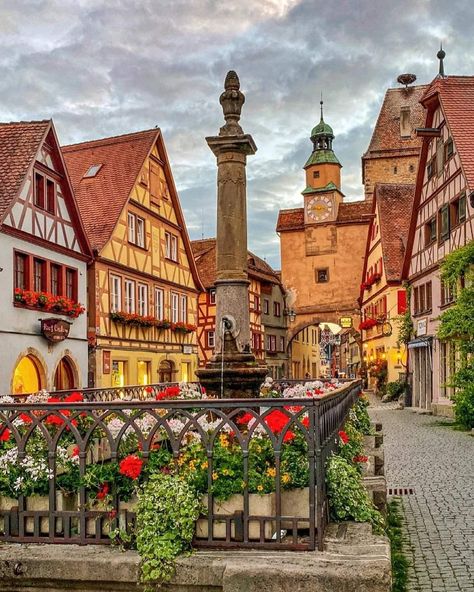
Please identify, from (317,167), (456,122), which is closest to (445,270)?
(456,122)

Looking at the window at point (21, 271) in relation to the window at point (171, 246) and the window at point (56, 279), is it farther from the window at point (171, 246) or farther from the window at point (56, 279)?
the window at point (171, 246)

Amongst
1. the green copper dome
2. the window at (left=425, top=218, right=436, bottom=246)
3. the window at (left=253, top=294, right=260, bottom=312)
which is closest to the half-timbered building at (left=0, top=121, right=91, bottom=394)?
the window at (left=425, top=218, right=436, bottom=246)

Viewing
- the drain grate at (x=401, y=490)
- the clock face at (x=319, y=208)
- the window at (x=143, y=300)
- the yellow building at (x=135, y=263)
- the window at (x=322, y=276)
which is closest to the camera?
the drain grate at (x=401, y=490)

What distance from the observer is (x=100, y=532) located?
175 inches

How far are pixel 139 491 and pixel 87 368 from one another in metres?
18.5

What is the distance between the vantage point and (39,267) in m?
19.9

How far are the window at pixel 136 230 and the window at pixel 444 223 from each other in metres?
10.4

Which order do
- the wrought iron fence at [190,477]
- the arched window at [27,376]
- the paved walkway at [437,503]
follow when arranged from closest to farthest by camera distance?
the wrought iron fence at [190,477], the paved walkway at [437,503], the arched window at [27,376]

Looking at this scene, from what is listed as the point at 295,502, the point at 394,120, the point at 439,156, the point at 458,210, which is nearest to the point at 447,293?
the point at 458,210

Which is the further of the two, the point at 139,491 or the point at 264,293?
the point at 264,293

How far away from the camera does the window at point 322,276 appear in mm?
50656

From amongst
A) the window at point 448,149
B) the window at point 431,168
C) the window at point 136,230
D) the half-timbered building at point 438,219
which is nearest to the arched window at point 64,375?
the window at point 136,230

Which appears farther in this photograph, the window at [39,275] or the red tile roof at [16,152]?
the window at [39,275]

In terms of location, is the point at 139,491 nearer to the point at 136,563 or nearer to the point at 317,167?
the point at 136,563
